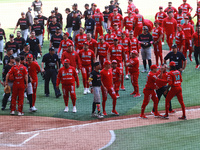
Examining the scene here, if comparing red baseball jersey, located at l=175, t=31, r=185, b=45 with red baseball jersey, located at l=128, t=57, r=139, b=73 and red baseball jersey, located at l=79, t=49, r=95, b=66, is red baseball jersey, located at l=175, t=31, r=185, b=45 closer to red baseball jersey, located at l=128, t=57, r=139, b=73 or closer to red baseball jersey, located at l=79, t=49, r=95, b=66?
red baseball jersey, located at l=128, t=57, r=139, b=73

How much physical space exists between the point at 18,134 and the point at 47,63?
380 centimetres

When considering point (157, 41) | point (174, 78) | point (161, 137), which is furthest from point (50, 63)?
point (161, 137)

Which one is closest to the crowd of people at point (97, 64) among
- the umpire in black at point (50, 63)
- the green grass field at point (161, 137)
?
the umpire in black at point (50, 63)

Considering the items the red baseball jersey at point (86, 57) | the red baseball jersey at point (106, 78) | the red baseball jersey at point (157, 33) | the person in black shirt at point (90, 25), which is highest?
the person in black shirt at point (90, 25)

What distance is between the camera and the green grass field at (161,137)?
10.4m

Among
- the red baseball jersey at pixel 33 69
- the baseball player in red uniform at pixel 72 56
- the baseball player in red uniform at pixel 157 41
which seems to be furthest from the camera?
the baseball player in red uniform at pixel 157 41

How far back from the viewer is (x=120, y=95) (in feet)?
50.5

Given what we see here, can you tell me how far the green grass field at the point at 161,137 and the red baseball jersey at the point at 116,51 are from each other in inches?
159

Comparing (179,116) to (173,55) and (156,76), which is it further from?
(173,55)

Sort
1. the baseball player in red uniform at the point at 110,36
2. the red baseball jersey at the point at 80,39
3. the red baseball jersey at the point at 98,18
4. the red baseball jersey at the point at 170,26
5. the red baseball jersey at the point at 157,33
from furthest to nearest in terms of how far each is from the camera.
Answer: the red baseball jersey at the point at 98,18 → the red baseball jersey at the point at 170,26 → the red baseball jersey at the point at 157,33 → the baseball player in red uniform at the point at 110,36 → the red baseball jersey at the point at 80,39

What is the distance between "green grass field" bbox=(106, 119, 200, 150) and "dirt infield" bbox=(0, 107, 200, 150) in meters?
0.37

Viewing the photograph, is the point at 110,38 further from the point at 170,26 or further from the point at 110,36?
the point at 170,26

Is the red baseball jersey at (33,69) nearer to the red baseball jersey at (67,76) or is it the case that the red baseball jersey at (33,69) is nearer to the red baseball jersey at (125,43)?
the red baseball jersey at (67,76)

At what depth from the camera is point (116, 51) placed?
1530 cm
